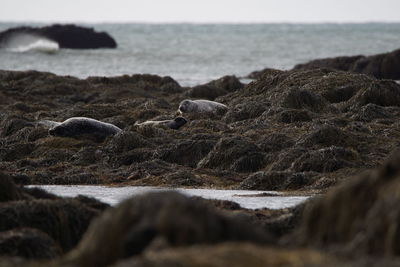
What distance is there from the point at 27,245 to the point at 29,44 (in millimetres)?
62503

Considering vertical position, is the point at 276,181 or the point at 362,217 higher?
the point at 362,217

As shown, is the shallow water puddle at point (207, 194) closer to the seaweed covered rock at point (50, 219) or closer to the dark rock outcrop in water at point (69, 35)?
the seaweed covered rock at point (50, 219)

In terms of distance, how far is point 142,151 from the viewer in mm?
13844

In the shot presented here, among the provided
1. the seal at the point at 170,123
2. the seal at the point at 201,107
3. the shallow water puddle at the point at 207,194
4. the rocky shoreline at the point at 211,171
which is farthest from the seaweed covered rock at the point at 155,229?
the seal at the point at 201,107

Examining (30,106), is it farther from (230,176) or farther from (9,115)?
(230,176)

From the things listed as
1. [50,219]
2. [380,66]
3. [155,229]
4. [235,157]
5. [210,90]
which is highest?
[155,229]

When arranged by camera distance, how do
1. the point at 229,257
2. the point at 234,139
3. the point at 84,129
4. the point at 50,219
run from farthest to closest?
the point at 84,129 < the point at 234,139 < the point at 50,219 < the point at 229,257

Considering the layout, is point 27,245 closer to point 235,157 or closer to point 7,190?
point 7,190

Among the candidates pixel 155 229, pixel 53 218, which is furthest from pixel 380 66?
pixel 155 229

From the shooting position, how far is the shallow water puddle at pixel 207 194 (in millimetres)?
9385

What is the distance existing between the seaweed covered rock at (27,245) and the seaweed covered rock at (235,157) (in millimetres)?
6814

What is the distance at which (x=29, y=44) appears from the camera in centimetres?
6725

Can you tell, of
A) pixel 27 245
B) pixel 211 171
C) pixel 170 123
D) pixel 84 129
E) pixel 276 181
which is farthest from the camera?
pixel 170 123

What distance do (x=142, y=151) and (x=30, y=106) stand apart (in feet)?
27.8
